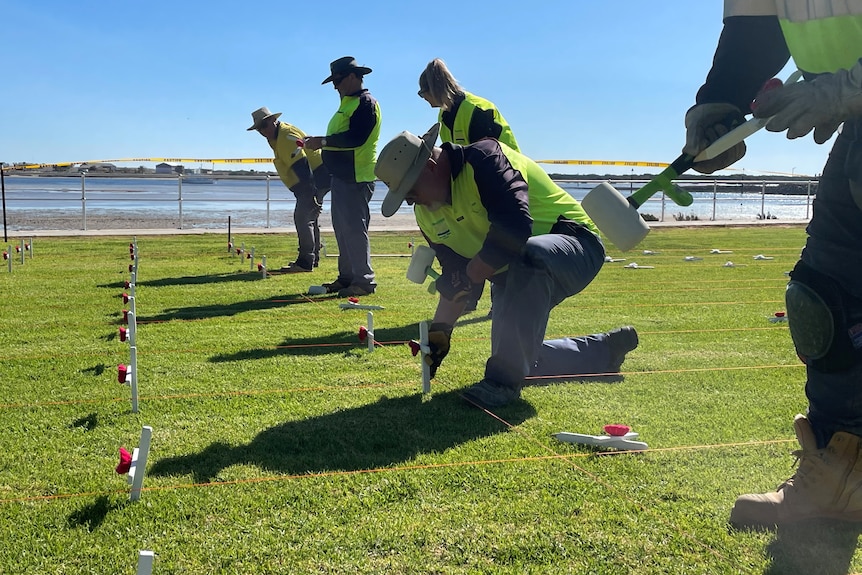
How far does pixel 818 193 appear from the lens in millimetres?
2145

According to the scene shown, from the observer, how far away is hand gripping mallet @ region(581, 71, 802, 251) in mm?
2281

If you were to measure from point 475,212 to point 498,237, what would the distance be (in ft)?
0.87

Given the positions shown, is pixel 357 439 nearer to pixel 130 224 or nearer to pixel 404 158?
pixel 404 158

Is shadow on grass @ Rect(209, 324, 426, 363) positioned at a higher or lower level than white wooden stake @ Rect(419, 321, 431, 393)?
lower

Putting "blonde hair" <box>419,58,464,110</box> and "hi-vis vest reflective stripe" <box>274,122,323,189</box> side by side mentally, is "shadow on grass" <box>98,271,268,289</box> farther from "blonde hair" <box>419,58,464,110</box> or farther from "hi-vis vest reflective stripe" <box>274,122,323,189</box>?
"blonde hair" <box>419,58,464,110</box>

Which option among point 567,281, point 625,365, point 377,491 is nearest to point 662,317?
point 625,365

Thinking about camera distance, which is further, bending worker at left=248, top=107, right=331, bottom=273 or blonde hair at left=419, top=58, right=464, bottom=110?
bending worker at left=248, top=107, right=331, bottom=273

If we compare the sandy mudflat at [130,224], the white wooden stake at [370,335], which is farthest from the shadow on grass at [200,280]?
the sandy mudflat at [130,224]

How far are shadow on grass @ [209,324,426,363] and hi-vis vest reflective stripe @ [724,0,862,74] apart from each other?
127 inches

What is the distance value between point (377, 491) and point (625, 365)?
224 centimetres

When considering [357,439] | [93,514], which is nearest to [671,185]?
[357,439]

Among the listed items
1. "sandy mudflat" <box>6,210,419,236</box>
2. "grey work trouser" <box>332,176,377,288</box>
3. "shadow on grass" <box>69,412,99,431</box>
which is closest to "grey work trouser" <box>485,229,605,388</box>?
"shadow on grass" <box>69,412,99,431</box>

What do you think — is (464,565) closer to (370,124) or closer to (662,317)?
(662,317)

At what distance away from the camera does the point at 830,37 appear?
1894 millimetres
